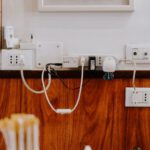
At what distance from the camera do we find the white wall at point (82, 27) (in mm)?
1525

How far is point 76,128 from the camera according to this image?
1531 mm

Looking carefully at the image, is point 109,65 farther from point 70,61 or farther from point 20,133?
point 20,133

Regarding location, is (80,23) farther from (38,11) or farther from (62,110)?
(62,110)

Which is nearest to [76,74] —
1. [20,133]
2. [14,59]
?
[14,59]

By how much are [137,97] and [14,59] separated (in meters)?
0.62

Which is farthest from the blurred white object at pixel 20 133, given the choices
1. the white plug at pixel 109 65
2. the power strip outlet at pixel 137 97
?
the power strip outlet at pixel 137 97

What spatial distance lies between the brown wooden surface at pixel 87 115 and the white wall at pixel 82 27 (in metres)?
0.18

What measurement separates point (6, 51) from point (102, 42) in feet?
1.52

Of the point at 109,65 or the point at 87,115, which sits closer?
the point at 109,65

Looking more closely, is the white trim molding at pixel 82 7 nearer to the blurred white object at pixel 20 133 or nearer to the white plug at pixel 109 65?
the white plug at pixel 109 65

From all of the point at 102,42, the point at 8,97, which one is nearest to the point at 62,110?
the point at 8,97

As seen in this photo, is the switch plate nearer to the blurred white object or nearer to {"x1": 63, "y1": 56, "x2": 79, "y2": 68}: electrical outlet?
{"x1": 63, "y1": 56, "x2": 79, "y2": 68}: electrical outlet

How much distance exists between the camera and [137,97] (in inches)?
59.4

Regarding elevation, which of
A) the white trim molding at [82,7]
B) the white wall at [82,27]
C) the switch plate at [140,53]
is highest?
the white trim molding at [82,7]
